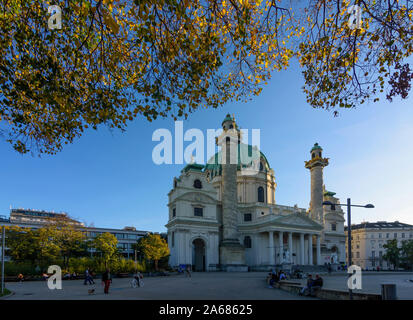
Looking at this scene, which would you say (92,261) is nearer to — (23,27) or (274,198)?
(23,27)

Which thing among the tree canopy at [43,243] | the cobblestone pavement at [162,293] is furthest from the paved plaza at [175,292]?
the tree canopy at [43,243]

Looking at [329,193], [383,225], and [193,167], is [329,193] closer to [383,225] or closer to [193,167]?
[383,225]

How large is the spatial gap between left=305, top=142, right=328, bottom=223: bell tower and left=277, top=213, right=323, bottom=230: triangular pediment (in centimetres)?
523

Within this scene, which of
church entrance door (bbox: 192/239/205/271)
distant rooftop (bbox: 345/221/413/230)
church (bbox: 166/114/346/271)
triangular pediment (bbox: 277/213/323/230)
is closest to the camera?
church (bbox: 166/114/346/271)

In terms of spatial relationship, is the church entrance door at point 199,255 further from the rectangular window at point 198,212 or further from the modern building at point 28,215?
the modern building at point 28,215

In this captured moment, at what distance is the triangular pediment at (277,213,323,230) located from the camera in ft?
197

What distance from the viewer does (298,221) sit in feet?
203

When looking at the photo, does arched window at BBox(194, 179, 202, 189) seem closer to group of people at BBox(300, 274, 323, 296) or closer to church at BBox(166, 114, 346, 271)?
church at BBox(166, 114, 346, 271)

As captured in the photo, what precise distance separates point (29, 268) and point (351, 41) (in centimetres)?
4202

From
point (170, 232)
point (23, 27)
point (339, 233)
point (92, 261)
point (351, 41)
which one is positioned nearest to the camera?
point (23, 27)

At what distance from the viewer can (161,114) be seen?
30.5ft

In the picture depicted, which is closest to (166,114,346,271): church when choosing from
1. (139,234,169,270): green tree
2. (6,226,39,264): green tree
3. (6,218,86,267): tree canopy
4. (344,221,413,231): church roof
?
(139,234,169,270): green tree

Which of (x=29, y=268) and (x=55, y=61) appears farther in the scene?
(x=29, y=268)
